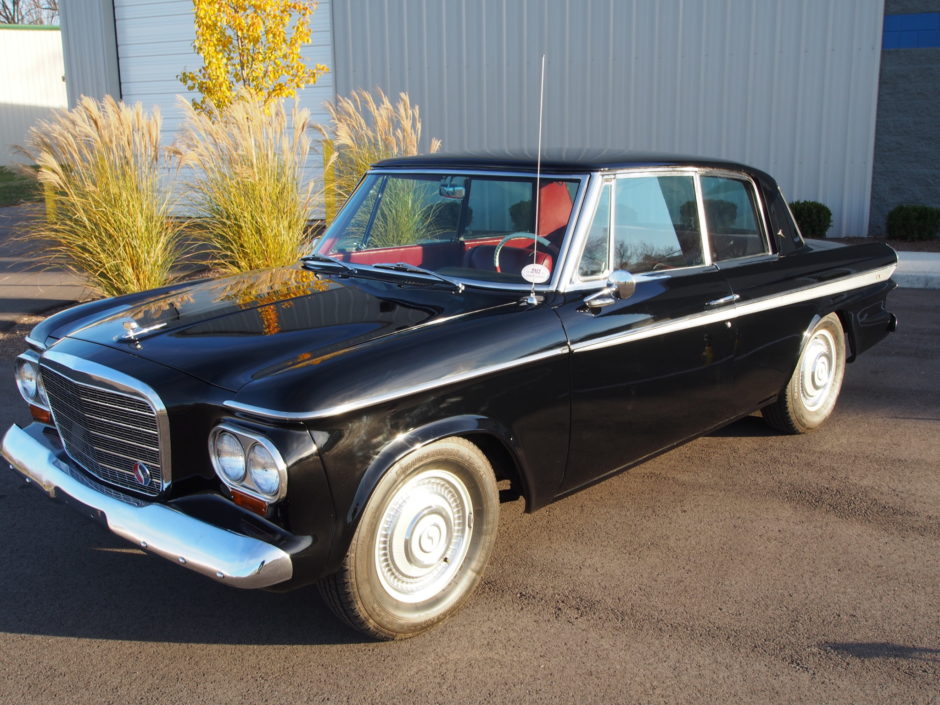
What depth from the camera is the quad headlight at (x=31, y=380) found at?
3553mm

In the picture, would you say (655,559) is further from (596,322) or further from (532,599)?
(596,322)

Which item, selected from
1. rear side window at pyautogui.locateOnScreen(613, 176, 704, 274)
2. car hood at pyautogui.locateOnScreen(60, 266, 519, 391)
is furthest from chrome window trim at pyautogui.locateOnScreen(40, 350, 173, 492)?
rear side window at pyautogui.locateOnScreen(613, 176, 704, 274)

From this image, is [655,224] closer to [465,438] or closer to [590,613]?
[465,438]

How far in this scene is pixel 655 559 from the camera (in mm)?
3637

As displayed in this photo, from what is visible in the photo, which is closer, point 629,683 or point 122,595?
point 629,683

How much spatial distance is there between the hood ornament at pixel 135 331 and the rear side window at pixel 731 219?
2.60 m

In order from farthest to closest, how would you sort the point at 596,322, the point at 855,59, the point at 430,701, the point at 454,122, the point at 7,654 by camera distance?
the point at 454,122 → the point at 855,59 → the point at 596,322 → the point at 7,654 → the point at 430,701

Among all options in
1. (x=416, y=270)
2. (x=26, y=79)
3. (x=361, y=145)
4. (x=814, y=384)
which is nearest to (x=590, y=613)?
(x=416, y=270)

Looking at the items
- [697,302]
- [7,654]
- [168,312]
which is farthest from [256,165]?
[7,654]

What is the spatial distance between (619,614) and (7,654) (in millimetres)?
2147

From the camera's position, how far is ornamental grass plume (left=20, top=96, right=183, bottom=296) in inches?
287

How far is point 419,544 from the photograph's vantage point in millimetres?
3049

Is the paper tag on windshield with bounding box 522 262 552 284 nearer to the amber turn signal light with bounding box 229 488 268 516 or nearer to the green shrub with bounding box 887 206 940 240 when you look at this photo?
the amber turn signal light with bounding box 229 488 268 516

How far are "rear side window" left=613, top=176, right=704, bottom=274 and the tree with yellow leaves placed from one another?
7.16m
